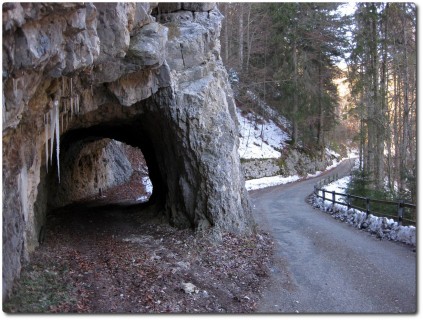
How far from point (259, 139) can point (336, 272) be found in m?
24.1

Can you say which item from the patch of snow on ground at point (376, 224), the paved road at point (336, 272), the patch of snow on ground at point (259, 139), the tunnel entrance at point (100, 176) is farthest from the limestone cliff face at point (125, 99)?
the patch of snow on ground at point (259, 139)

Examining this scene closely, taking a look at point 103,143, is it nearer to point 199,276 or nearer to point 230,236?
point 230,236

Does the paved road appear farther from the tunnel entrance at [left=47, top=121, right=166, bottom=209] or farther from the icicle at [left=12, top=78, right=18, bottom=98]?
the tunnel entrance at [left=47, top=121, right=166, bottom=209]

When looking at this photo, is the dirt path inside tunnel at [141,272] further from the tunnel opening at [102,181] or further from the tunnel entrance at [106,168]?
the tunnel entrance at [106,168]

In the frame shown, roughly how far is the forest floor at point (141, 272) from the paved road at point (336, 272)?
0.49 metres

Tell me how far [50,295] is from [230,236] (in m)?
5.50

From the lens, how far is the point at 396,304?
21.5 feet

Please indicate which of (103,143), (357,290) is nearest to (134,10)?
(357,290)

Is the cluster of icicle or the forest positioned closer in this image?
the cluster of icicle

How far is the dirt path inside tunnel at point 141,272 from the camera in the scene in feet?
20.7

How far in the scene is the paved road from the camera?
6.72 metres

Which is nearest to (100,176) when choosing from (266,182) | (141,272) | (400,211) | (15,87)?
(266,182)

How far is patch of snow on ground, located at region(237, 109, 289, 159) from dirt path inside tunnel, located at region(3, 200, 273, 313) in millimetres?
16730

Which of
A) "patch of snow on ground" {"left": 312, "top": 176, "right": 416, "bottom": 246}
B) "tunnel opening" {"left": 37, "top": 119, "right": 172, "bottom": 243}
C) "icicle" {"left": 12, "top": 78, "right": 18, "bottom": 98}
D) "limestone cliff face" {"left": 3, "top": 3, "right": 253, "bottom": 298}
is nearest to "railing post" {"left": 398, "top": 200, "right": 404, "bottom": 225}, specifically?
"patch of snow on ground" {"left": 312, "top": 176, "right": 416, "bottom": 246}
